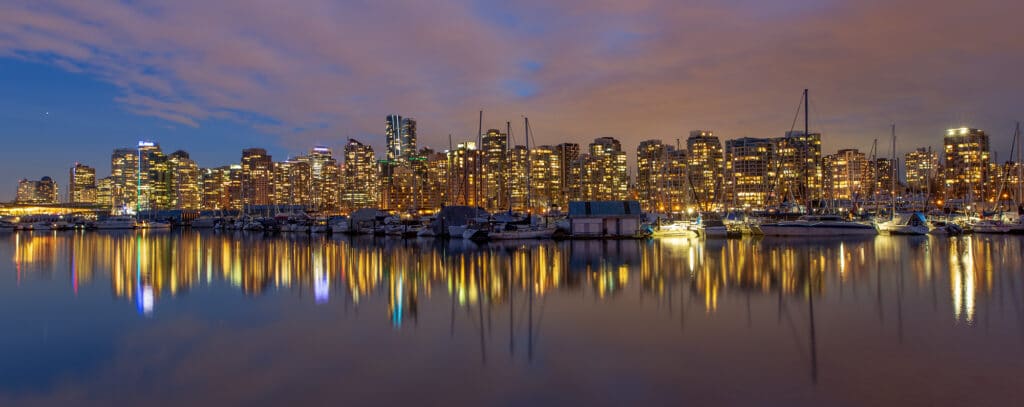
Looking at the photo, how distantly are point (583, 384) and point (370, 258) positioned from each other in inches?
1131

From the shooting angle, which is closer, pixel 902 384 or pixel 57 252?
pixel 902 384

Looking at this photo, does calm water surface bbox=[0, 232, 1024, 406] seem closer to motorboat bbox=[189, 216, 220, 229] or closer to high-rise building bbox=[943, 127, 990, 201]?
motorboat bbox=[189, 216, 220, 229]

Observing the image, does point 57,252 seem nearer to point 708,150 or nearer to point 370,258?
point 370,258

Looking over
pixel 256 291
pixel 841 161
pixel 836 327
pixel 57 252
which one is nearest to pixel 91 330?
pixel 256 291

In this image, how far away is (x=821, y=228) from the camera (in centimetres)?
5528

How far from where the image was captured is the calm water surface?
11.1 metres

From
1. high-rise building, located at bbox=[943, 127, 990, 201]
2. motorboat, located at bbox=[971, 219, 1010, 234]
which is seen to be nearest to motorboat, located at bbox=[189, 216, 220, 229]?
motorboat, located at bbox=[971, 219, 1010, 234]

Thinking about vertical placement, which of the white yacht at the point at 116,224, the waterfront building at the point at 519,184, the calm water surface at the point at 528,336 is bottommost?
the calm water surface at the point at 528,336

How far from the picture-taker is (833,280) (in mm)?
24469

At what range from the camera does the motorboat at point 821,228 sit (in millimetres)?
55344

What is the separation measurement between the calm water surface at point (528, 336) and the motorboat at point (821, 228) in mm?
24628

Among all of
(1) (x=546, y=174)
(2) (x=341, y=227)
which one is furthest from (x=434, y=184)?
(2) (x=341, y=227)

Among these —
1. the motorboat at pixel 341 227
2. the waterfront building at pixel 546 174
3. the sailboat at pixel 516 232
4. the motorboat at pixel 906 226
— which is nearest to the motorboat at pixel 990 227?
the motorboat at pixel 906 226

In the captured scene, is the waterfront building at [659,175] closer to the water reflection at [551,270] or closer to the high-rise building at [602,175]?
the high-rise building at [602,175]
